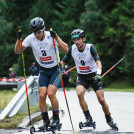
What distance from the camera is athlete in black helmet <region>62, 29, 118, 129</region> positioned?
25.4 ft

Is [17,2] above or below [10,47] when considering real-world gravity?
above

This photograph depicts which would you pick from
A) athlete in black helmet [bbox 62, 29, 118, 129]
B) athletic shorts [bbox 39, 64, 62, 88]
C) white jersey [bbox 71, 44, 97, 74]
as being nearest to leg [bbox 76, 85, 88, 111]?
athlete in black helmet [bbox 62, 29, 118, 129]

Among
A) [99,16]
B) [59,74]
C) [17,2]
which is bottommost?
[59,74]

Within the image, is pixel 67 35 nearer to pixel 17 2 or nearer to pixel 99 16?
pixel 99 16

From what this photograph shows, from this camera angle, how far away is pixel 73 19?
140 feet

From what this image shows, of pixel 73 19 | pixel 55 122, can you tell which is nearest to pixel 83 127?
pixel 55 122

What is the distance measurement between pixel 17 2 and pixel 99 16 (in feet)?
62.5

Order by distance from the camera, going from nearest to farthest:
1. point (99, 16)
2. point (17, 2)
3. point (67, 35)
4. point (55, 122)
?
point (55, 122)
point (99, 16)
point (67, 35)
point (17, 2)

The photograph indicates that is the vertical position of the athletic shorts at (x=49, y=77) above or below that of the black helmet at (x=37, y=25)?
below

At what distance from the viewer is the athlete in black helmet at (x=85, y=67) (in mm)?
7734

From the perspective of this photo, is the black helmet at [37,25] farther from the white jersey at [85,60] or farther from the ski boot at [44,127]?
the ski boot at [44,127]

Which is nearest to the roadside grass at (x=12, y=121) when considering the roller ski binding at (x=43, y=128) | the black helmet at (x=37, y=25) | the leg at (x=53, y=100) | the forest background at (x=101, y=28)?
the roller ski binding at (x=43, y=128)

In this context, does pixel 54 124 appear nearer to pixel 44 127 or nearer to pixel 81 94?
pixel 44 127

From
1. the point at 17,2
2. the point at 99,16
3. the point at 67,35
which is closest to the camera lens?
the point at 99,16
